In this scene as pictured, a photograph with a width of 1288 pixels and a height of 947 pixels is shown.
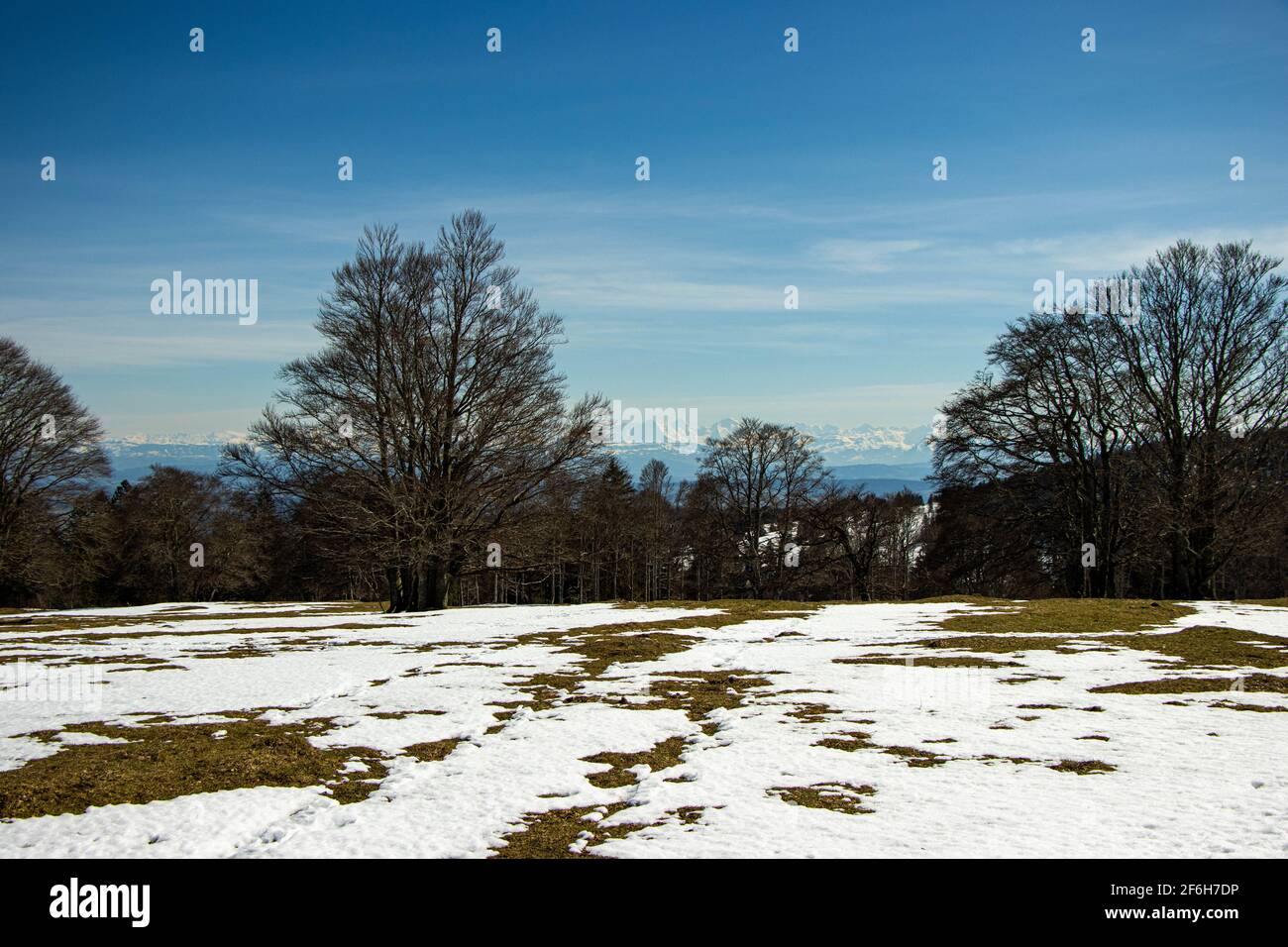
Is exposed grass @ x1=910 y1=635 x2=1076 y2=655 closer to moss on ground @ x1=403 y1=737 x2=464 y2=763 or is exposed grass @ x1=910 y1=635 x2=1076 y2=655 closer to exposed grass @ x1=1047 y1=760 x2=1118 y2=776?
exposed grass @ x1=1047 y1=760 x2=1118 y2=776

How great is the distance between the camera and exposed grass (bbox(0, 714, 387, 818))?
7754mm

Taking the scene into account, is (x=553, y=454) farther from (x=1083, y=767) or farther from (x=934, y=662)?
(x=1083, y=767)

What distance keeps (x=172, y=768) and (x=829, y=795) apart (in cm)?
659

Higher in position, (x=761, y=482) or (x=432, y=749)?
(x=761, y=482)

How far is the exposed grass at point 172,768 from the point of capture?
7.75m

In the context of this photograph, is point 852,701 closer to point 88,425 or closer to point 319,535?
point 319,535

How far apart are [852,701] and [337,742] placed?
7.06 m

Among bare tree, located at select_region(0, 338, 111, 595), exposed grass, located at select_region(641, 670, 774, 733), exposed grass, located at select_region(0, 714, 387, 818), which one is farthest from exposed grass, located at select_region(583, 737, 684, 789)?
bare tree, located at select_region(0, 338, 111, 595)

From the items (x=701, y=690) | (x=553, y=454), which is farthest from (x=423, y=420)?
(x=701, y=690)

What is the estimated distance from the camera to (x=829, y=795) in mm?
7711

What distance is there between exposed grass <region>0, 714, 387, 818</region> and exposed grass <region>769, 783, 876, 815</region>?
3.96 m

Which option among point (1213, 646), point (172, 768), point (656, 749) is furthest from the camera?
point (1213, 646)

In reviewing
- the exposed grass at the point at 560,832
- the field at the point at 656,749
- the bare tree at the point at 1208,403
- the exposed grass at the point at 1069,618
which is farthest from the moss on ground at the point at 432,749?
the bare tree at the point at 1208,403

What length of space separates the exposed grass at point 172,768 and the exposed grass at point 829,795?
396cm
